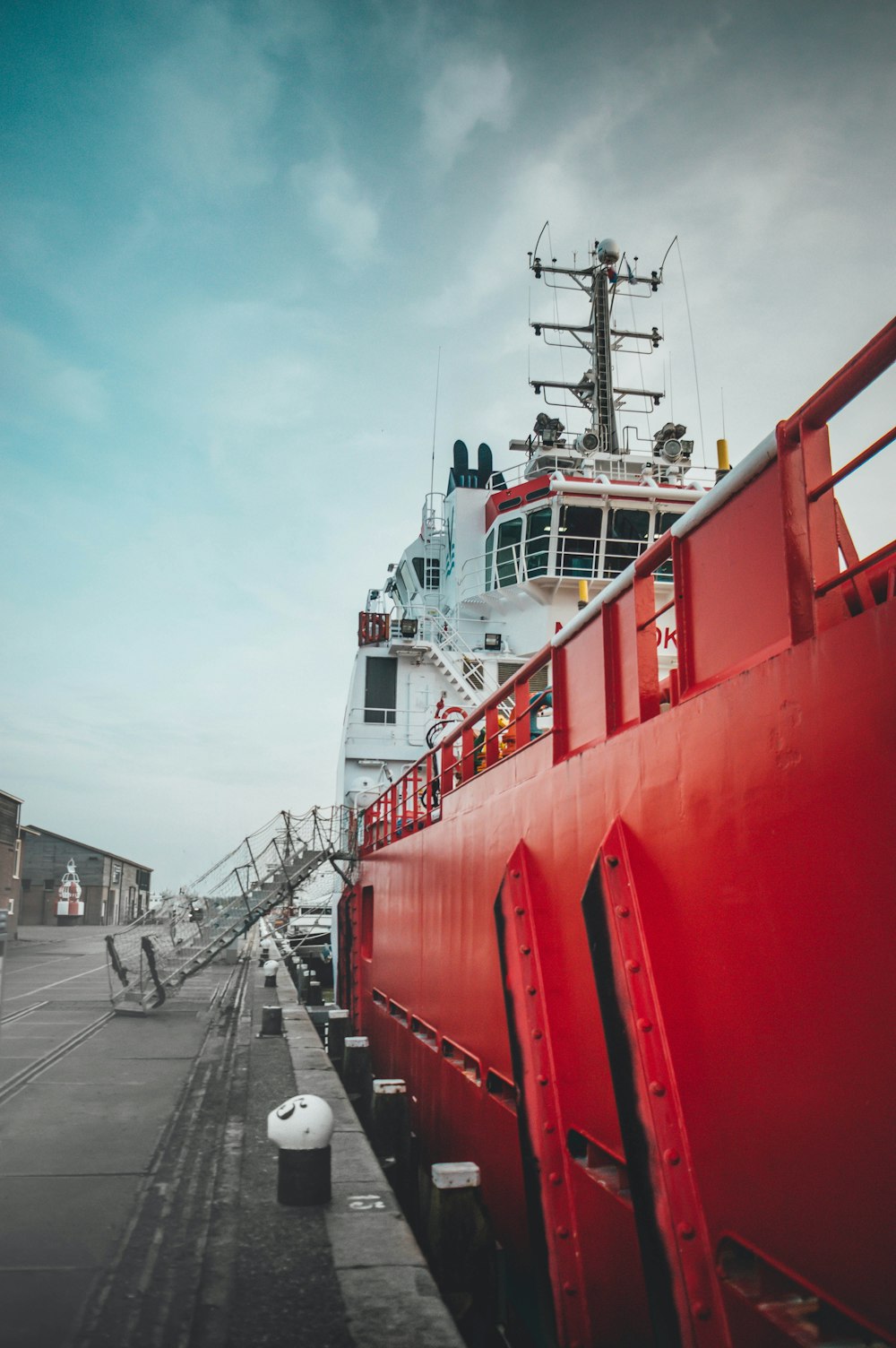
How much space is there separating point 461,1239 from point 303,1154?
4.33 ft

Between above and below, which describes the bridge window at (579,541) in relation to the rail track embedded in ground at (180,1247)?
above

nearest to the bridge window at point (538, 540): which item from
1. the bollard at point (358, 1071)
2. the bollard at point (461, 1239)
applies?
the bollard at point (358, 1071)

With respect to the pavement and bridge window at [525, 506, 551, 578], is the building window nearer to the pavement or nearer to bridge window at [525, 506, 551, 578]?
bridge window at [525, 506, 551, 578]

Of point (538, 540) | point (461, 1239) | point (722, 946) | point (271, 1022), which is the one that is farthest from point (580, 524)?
point (722, 946)

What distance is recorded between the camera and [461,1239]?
19.7 ft

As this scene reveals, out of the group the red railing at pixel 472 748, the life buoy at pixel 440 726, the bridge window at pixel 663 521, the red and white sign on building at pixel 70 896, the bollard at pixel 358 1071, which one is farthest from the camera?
the red and white sign on building at pixel 70 896

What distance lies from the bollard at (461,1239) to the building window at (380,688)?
14.8 m

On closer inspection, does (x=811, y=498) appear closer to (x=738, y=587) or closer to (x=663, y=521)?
(x=738, y=587)

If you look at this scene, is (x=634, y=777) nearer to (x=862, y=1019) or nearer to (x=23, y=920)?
(x=862, y=1019)

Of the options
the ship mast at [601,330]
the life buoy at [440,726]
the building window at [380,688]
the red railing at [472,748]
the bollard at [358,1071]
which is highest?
the ship mast at [601,330]

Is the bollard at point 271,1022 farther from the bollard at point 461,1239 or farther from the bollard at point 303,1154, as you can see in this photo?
the bollard at point 303,1154

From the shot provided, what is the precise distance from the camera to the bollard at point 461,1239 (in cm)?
594

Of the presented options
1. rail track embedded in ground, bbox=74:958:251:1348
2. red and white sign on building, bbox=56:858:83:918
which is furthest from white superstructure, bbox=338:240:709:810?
red and white sign on building, bbox=56:858:83:918

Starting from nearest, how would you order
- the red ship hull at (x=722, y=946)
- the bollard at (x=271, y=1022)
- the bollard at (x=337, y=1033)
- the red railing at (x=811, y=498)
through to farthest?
the red ship hull at (x=722, y=946) → the red railing at (x=811, y=498) → the bollard at (x=271, y=1022) → the bollard at (x=337, y=1033)
